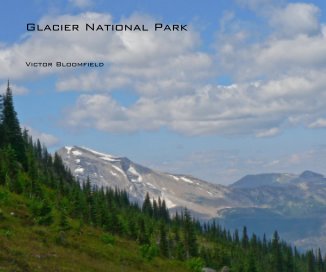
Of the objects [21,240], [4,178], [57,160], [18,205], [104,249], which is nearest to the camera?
[21,240]

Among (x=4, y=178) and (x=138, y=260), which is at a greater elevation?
(x=4, y=178)

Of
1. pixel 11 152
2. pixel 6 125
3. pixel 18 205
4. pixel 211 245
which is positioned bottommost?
pixel 211 245

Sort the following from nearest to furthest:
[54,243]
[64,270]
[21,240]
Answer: [64,270] < [21,240] < [54,243]

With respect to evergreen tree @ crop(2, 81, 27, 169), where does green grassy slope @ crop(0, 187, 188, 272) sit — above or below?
below

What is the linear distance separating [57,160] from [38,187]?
12074 cm

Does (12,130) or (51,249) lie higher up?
(12,130)

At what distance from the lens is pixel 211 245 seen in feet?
655

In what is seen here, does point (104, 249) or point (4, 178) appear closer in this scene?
point (104, 249)

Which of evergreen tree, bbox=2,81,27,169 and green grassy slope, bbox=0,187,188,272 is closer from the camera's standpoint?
green grassy slope, bbox=0,187,188,272

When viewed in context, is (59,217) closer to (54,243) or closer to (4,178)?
(54,243)

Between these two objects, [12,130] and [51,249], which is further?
[12,130]

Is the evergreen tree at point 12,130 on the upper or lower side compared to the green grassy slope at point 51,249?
upper

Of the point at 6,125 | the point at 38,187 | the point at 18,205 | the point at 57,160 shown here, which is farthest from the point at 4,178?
the point at 57,160

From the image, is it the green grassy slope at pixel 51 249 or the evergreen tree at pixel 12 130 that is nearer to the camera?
the green grassy slope at pixel 51 249
